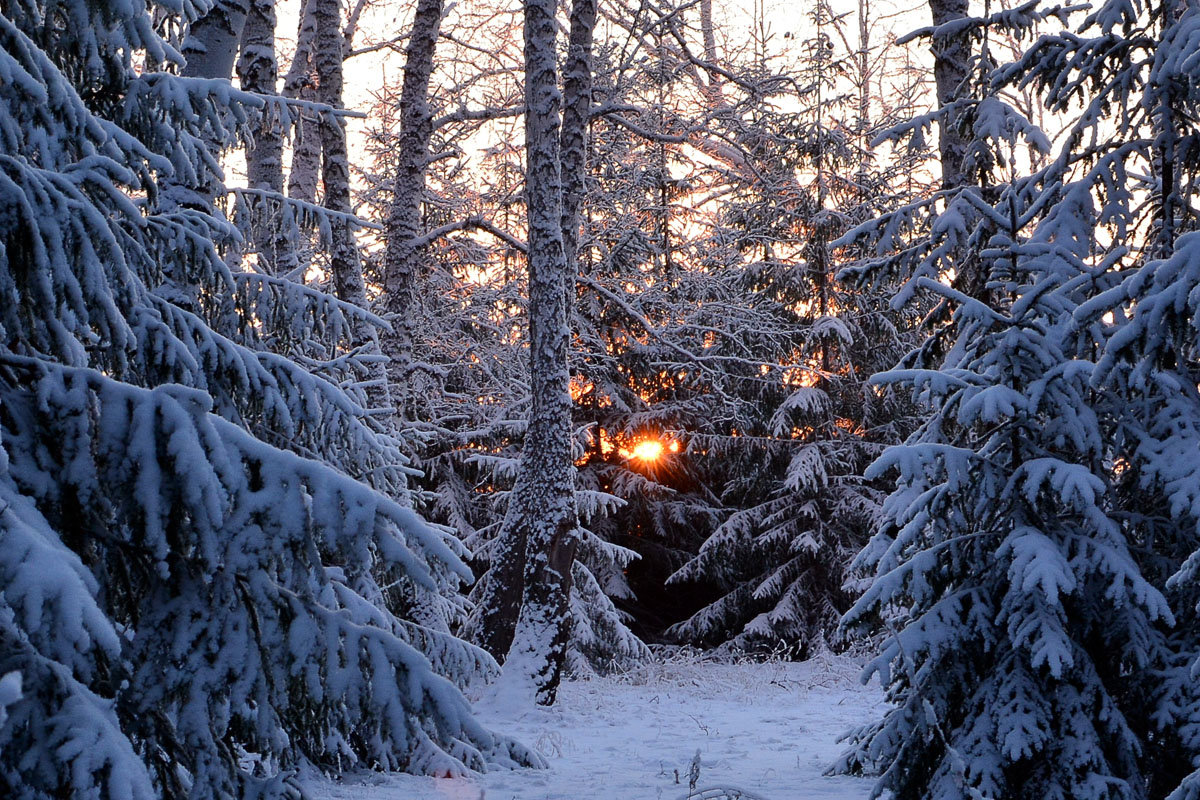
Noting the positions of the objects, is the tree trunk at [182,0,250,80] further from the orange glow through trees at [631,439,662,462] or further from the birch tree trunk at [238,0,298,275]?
the orange glow through trees at [631,439,662,462]

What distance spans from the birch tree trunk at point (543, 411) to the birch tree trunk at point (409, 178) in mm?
1869

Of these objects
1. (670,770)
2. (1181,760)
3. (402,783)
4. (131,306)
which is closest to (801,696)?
(670,770)

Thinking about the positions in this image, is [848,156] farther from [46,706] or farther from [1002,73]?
[46,706]

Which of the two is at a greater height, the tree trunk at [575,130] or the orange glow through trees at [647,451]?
the tree trunk at [575,130]

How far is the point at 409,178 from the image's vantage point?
12.0 metres

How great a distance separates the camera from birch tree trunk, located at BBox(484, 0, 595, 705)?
33.5 ft

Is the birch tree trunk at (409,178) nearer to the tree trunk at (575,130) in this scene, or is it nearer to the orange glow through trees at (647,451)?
the tree trunk at (575,130)

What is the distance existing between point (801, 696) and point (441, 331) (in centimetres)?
807

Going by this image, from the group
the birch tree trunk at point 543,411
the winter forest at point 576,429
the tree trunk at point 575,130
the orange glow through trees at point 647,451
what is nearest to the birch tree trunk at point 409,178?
the winter forest at point 576,429

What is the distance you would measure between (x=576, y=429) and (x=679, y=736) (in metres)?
6.74

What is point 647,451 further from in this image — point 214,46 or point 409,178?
point 214,46

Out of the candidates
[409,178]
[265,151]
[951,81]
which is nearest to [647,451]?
[409,178]

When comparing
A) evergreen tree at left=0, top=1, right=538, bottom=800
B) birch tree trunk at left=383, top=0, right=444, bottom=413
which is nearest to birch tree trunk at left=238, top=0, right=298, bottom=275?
birch tree trunk at left=383, top=0, right=444, bottom=413

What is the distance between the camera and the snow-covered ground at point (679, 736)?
6.74m
